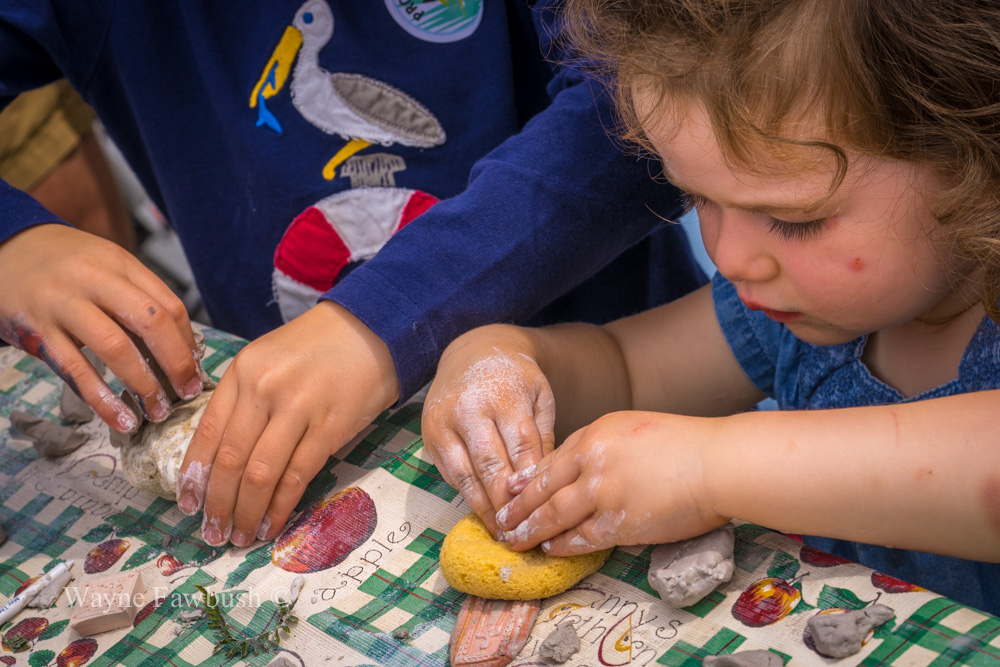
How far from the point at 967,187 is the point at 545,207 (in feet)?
Result: 1.50

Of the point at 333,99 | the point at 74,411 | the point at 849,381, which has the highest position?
the point at 333,99

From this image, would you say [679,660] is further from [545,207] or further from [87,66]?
[87,66]

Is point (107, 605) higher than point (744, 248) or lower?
lower

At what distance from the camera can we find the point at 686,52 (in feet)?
2.33

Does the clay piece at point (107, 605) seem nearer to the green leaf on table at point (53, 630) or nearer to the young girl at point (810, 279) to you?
the green leaf on table at point (53, 630)

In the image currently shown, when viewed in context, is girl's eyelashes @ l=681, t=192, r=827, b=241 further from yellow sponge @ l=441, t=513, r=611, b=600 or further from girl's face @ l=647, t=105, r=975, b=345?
yellow sponge @ l=441, t=513, r=611, b=600

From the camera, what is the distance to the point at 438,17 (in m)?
1.19

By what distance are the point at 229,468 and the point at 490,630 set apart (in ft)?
1.10

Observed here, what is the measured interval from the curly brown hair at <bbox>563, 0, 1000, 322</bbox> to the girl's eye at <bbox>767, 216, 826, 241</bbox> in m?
0.05

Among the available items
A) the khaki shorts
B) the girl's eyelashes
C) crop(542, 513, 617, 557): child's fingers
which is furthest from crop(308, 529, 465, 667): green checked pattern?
the khaki shorts

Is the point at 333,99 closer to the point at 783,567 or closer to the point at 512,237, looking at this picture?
the point at 512,237

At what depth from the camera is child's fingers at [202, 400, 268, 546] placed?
0.84 metres

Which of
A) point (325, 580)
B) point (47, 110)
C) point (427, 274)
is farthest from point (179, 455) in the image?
point (47, 110)

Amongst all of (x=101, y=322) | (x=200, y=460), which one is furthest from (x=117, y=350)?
(x=200, y=460)
